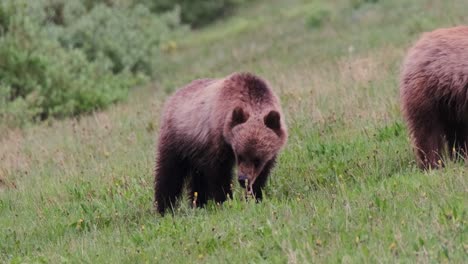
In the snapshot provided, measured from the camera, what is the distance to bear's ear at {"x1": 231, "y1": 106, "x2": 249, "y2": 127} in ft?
28.6

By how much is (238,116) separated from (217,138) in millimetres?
412

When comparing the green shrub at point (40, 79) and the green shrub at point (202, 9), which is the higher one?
the green shrub at point (40, 79)

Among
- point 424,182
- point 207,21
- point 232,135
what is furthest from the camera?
point 207,21

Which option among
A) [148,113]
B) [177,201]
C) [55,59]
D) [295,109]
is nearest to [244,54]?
[55,59]

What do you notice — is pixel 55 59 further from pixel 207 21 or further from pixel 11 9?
pixel 207 21

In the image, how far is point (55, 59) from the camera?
66.0 ft

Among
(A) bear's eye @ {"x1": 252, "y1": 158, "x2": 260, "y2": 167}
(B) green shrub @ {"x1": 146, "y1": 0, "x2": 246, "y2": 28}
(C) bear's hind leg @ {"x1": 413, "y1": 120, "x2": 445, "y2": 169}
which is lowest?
(B) green shrub @ {"x1": 146, "y1": 0, "x2": 246, "y2": 28}

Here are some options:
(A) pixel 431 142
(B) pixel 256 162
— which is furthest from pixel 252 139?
(A) pixel 431 142

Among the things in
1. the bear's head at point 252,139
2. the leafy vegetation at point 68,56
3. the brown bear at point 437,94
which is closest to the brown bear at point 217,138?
the bear's head at point 252,139

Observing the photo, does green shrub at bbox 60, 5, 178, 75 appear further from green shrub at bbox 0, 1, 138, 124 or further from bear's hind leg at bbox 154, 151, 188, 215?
bear's hind leg at bbox 154, 151, 188, 215

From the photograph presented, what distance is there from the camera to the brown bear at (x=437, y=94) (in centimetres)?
902

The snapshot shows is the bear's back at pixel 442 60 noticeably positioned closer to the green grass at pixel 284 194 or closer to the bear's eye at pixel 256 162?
the green grass at pixel 284 194

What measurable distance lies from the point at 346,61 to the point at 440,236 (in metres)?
11.6

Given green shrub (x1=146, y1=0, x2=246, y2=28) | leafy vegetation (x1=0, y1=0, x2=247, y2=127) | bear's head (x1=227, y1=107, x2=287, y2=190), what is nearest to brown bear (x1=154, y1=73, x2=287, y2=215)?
bear's head (x1=227, y1=107, x2=287, y2=190)
